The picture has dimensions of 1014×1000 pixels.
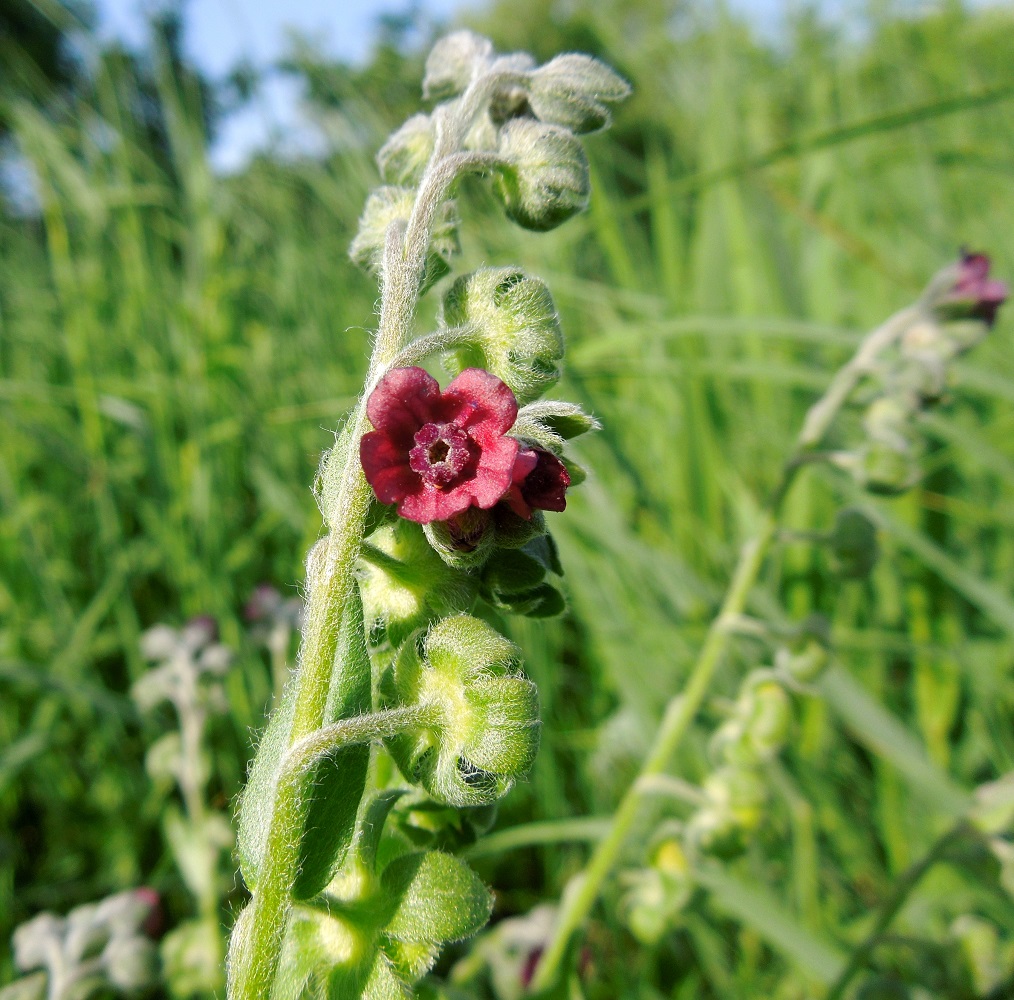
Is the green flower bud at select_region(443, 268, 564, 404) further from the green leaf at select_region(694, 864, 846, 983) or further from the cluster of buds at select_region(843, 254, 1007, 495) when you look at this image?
the green leaf at select_region(694, 864, 846, 983)

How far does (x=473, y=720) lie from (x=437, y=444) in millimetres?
276

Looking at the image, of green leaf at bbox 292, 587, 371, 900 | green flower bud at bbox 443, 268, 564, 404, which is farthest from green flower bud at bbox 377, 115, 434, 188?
green leaf at bbox 292, 587, 371, 900

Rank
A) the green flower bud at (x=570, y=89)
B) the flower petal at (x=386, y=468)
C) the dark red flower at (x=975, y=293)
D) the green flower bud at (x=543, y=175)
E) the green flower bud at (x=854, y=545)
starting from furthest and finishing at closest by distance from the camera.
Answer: the dark red flower at (x=975, y=293)
the green flower bud at (x=854, y=545)
the green flower bud at (x=570, y=89)
the green flower bud at (x=543, y=175)
the flower petal at (x=386, y=468)

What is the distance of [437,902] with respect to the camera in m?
0.89

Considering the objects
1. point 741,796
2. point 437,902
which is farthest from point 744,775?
point 437,902

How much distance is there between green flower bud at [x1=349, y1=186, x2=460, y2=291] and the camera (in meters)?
1.02

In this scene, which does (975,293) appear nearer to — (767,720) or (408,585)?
(767,720)

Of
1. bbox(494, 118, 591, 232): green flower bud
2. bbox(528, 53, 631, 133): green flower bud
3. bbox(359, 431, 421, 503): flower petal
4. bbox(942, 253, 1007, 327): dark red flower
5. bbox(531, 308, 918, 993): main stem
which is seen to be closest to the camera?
bbox(359, 431, 421, 503): flower petal

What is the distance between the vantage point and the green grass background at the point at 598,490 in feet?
7.30

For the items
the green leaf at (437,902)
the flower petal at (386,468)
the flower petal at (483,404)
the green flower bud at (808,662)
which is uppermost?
the flower petal at (483,404)

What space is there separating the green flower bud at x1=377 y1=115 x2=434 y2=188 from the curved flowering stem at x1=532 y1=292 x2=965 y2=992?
Answer: 106 centimetres

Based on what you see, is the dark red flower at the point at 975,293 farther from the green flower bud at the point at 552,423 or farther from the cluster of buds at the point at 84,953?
the cluster of buds at the point at 84,953

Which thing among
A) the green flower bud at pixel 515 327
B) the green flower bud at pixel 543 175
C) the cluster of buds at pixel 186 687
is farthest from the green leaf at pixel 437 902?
the cluster of buds at pixel 186 687

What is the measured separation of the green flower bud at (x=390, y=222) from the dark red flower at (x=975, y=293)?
4.45ft
